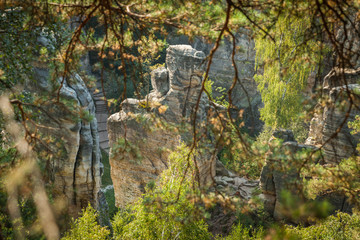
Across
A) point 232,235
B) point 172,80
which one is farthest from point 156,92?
point 232,235

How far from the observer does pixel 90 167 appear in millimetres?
6027

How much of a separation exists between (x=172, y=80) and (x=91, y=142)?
2.88m

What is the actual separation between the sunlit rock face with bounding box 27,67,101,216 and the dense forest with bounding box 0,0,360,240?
0.08ft

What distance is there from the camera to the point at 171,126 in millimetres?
2824

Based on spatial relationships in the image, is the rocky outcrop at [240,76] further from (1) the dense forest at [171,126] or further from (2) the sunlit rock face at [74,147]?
(2) the sunlit rock face at [74,147]

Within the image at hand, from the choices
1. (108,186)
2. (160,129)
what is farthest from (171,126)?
(108,186)

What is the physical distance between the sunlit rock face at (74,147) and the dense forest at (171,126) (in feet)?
0.08

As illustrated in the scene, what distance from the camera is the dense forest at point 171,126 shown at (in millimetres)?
2250

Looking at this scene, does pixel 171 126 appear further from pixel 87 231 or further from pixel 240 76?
pixel 240 76

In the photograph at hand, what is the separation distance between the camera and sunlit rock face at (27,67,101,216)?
551 centimetres

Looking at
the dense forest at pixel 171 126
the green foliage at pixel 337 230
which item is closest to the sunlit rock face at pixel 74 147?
the dense forest at pixel 171 126

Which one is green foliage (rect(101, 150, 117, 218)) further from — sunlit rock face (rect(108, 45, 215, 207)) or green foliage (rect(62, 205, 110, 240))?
green foliage (rect(62, 205, 110, 240))

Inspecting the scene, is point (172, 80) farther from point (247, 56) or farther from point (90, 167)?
point (247, 56)

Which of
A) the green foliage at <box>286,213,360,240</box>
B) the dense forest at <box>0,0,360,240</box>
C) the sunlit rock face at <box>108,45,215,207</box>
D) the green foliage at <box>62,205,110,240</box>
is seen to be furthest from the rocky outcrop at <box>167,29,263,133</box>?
the green foliage at <box>62,205,110,240</box>
